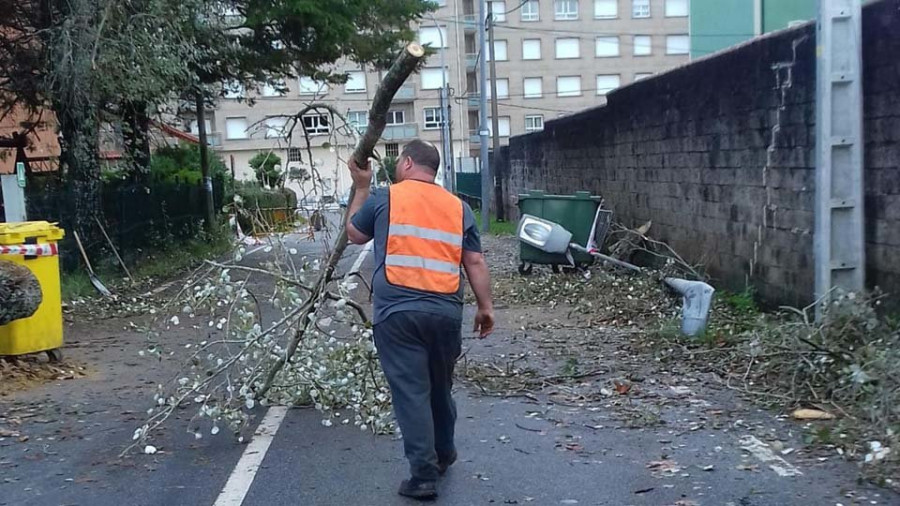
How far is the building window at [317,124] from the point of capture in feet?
24.1

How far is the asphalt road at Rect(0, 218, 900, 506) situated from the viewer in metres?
5.12

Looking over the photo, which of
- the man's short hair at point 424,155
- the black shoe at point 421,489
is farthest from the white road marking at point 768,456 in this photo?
the man's short hair at point 424,155

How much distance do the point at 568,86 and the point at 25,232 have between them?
59.8m

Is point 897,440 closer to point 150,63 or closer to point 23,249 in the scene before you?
point 23,249

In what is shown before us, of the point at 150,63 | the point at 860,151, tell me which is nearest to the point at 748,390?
the point at 860,151

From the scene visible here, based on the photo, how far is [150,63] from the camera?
42.4 ft

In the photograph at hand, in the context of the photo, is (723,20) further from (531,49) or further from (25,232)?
(531,49)

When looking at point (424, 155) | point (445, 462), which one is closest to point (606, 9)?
point (424, 155)

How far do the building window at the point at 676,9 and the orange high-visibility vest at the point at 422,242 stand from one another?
212 feet

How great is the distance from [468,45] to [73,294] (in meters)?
57.7

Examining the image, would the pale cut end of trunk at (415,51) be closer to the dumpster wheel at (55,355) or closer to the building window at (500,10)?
the dumpster wheel at (55,355)

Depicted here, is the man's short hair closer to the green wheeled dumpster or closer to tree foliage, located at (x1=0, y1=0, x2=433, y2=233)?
tree foliage, located at (x1=0, y1=0, x2=433, y2=233)

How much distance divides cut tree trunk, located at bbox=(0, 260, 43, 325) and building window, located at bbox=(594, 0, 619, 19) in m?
61.2

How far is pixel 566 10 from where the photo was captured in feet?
215
